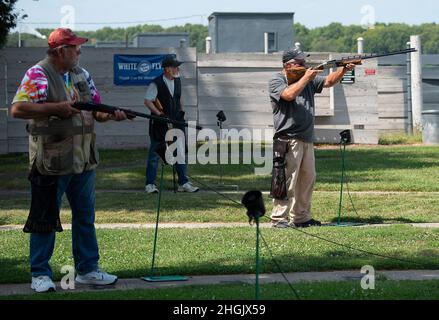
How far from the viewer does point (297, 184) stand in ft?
39.8

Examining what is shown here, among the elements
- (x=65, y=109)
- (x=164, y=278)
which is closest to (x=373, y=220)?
(x=164, y=278)

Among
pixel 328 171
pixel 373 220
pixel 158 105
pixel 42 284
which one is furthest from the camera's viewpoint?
pixel 328 171

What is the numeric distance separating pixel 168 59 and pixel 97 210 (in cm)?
283

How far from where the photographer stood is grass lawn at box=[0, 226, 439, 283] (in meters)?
9.31

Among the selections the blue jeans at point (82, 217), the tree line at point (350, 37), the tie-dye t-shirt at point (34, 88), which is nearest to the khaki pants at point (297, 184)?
the blue jeans at point (82, 217)

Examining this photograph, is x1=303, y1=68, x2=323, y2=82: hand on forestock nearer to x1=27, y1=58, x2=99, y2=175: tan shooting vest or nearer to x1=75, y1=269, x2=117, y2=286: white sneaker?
x1=27, y1=58, x2=99, y2=175: tan shooting vest

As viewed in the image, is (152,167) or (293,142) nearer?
(293,142)

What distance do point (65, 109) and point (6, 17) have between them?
1298cm

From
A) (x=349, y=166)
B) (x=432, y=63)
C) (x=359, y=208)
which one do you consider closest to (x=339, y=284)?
(x=359, y=208)

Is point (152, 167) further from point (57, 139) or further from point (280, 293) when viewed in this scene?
point (280, 293)

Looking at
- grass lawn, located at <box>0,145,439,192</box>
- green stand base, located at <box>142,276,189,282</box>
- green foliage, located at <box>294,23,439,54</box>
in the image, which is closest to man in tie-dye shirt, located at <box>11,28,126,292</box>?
green stand base, located at <box>142,276,189,282</box>

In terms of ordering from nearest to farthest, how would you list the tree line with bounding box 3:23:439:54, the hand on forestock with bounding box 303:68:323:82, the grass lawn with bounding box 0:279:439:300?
the grass lawn with bounding box 0:279:439:300, the hand on forestock with bounding box 303:68:323:82, the tree line with bounding box 3:23:439:54

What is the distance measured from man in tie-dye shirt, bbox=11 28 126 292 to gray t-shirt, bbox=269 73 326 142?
149 inches

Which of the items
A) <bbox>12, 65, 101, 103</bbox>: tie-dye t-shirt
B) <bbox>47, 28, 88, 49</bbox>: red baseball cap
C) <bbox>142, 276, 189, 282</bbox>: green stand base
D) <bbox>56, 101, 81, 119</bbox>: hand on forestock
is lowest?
<bbox>142, 276, 189, 282</bbox>: green stand base
